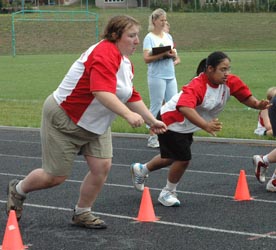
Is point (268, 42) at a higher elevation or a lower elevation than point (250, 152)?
lower

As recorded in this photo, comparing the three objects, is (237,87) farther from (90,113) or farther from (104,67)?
(104,67)

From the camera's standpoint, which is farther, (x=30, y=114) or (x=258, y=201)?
(x=30, y=114)

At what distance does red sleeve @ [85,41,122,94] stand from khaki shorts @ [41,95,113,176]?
0.49 meters

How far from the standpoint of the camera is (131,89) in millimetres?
6293

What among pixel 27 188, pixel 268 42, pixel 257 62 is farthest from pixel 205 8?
pixel 27 188

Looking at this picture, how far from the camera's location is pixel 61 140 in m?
6.35

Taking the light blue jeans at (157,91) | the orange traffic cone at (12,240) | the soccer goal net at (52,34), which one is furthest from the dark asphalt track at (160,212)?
the soccer goal net at (52,34)

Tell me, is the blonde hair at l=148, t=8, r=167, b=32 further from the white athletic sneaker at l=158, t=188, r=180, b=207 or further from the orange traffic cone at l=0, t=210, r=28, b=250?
the orange traffic cone at l=0, t=210, r=28, b=250

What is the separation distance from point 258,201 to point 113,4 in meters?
77.8

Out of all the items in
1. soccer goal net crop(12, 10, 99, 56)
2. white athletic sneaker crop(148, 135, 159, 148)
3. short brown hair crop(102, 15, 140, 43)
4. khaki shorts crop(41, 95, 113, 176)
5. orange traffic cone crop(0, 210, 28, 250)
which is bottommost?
soccer goal net crop(12, 10, 99, 56)

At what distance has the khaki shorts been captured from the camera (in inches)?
249

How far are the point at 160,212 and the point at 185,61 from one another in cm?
3019

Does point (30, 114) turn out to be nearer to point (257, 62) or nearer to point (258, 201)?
point (258, 201)

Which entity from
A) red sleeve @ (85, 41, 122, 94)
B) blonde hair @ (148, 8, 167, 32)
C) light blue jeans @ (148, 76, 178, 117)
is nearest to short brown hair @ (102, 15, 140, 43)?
red sleeve @ (85, 41, 122, 94)
